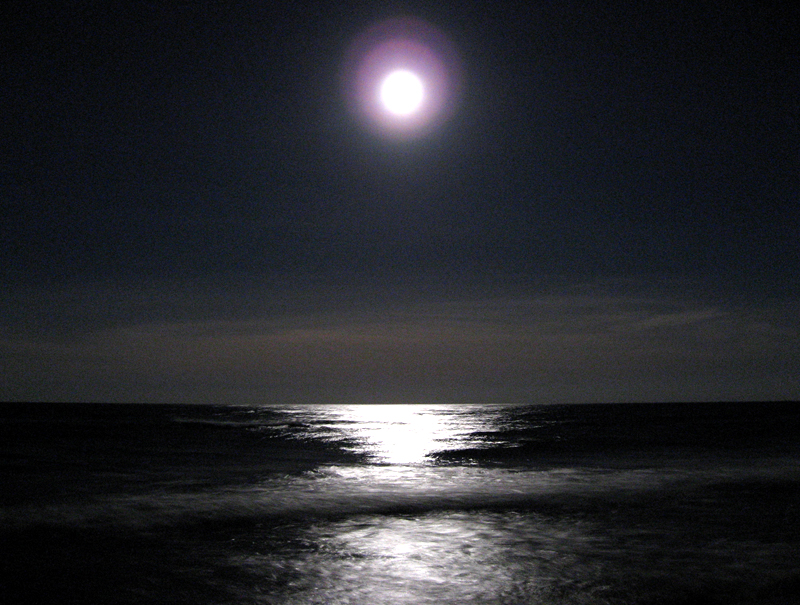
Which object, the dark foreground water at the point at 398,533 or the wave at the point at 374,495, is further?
the wave at the point at 374,495

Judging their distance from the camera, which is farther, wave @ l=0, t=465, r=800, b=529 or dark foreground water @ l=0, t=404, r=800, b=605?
wave @ l=0, t=465, r=800, b=529

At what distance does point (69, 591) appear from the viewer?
9281mm

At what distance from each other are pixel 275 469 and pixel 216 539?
1335 cm

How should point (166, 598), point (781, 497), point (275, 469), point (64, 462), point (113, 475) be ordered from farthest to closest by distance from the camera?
point (64, 462) → point (275, 469) → point (113, 475) → point (781, 497) → point (166, 598)

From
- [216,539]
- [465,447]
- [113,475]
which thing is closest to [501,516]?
[216,539]

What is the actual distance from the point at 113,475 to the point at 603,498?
1686cm

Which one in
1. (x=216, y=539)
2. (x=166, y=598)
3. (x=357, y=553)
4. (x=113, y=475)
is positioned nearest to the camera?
(x=166, y=598)

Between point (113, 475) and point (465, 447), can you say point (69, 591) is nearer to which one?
point (113, 475)

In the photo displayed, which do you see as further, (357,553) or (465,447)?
(465,447)

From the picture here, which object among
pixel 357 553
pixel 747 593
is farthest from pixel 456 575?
pixel 747 593

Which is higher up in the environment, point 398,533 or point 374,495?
point 398,533

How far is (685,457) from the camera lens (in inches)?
1260

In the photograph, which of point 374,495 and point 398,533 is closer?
point 398,533

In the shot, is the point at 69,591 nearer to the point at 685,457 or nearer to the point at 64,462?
the point at 64,462
